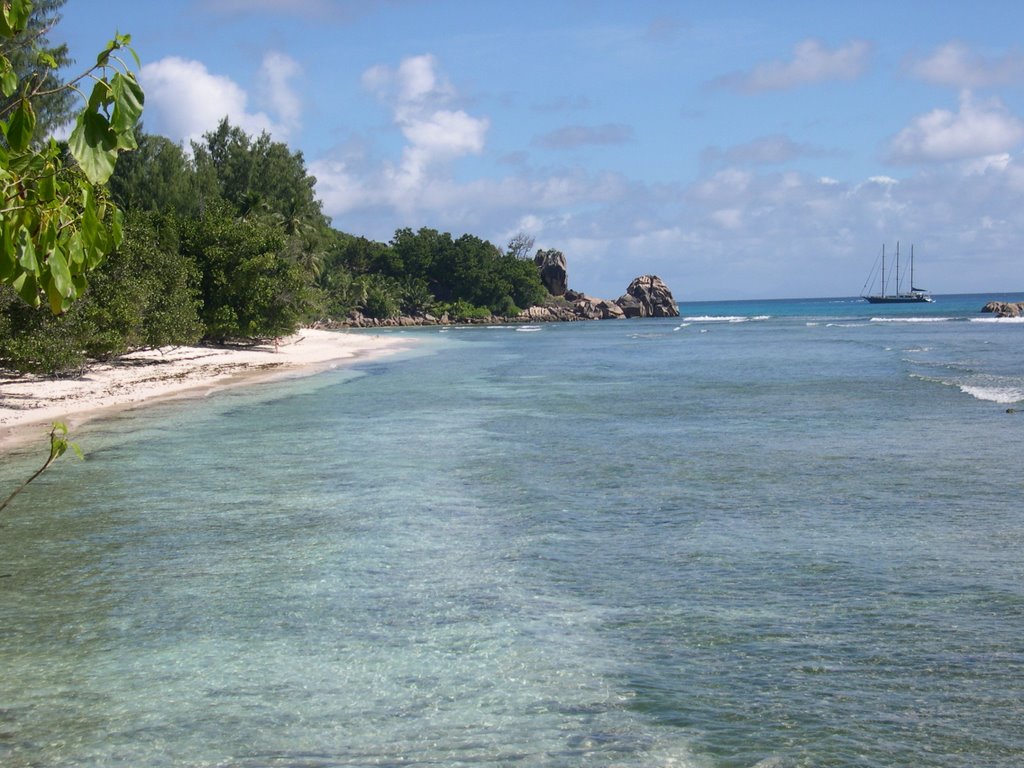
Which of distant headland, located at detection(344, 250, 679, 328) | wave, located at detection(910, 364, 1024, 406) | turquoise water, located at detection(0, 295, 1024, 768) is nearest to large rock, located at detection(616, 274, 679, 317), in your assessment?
distant headland, located at detection(344, 250, 679, 328)

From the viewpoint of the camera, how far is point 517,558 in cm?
1110

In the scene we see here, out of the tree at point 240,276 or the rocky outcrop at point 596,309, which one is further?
the rocky outcrop at point 596,309

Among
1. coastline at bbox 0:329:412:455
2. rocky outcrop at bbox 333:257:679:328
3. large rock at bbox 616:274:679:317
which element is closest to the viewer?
coastline at bbox 0:329:412:455

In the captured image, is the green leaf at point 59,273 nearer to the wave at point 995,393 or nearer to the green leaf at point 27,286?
the green leaf at point 27,286

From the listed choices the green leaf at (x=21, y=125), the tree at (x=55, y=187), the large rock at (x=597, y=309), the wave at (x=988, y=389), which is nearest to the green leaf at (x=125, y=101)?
the tree at (x=55, y=187)

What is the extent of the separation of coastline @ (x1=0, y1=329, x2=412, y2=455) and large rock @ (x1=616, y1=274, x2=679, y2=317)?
9167 cm

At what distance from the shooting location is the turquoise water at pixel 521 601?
6.73 meters

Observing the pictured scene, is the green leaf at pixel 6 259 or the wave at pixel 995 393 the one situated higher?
the green leaf at pixel 6 259

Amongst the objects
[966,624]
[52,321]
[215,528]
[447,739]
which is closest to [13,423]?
[52,321]

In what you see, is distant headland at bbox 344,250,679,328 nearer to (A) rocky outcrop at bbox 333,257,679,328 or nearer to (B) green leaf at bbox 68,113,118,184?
(A) rocky outcrop at bbox 333,257,679,328

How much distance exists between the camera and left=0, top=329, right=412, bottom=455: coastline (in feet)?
76.8

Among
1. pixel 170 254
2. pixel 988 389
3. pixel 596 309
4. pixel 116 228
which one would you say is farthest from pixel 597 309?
pixel 116 228

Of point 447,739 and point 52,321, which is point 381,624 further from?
point 52,321

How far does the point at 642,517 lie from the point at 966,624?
486 cm
